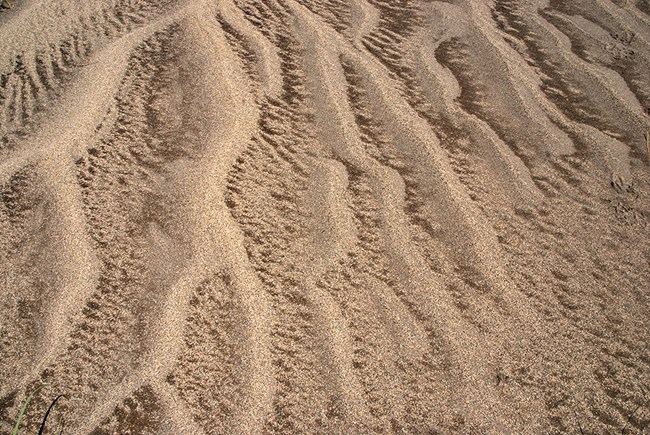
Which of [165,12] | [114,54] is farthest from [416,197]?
[165,12]

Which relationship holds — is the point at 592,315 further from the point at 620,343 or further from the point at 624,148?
the point at 624,148

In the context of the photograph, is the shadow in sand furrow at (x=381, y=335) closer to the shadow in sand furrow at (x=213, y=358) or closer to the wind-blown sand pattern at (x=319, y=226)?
the wind-blown sand pattern at (x=319, y=226)

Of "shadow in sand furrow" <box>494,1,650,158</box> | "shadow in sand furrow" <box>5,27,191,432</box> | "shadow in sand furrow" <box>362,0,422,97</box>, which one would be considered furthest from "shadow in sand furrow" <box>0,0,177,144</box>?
"shadow in sand furrow" <box>494,1,650,158</box>

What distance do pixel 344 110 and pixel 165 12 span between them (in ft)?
3.00

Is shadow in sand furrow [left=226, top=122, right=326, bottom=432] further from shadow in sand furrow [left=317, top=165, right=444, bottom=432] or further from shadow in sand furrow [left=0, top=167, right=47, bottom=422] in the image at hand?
shadow in sand furrow [left=0, top=167, right=47, bottom=422]

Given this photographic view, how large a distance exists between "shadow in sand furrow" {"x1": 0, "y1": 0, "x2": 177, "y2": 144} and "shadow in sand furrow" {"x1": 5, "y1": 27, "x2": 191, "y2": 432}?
0.23 m

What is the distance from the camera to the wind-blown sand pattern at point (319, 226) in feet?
3.64

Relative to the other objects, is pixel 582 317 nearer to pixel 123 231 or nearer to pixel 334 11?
pixel 123 231

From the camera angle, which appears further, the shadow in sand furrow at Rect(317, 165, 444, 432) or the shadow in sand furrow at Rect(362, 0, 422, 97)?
the shadow in sand furrow at Rect(362, 0, 422, 97)

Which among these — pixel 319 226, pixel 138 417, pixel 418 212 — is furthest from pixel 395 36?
pixel 138 417

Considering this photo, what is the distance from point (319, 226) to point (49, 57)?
125cm

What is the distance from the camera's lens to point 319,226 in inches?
56.5

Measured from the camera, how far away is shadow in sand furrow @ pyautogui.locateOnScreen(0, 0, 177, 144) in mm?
1788

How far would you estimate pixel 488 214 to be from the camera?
59.5 inches
